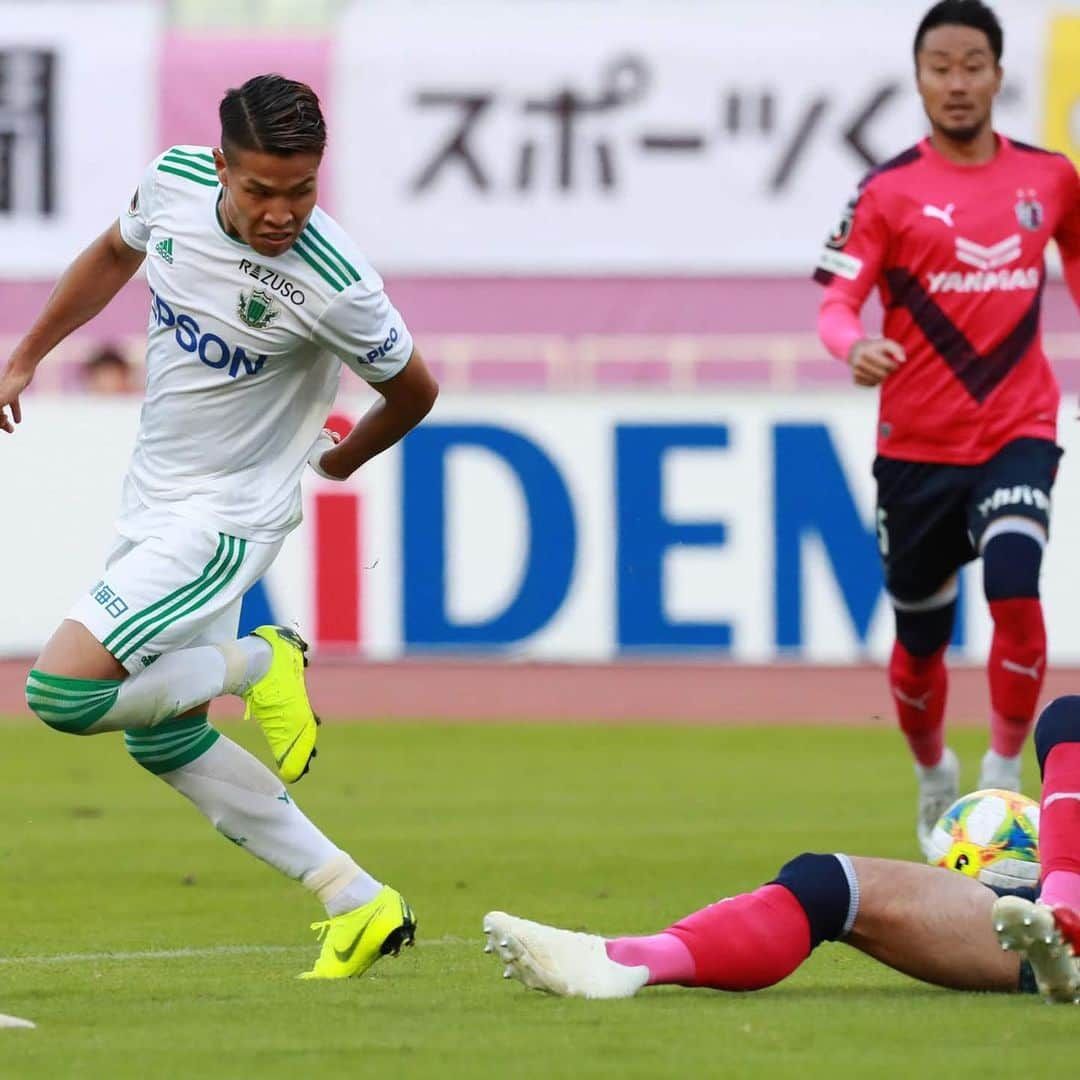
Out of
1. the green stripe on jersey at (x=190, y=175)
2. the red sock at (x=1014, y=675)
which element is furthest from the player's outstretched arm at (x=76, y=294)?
the red sock at (x=1014, y=675)

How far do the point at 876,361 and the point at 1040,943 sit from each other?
2.82m

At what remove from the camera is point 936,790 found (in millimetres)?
8766

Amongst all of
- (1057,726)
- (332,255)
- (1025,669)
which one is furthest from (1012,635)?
(1057,726)

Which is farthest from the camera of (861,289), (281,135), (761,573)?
(761,573)

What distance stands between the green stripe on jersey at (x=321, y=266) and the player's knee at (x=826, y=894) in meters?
1.78

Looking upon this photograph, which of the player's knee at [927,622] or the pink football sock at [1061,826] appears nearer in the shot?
the pink football sock at [1061,826]

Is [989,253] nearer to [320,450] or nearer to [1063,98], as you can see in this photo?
[320,450]

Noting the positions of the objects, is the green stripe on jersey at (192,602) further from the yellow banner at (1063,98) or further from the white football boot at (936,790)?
the yellow banner at (1063,98)

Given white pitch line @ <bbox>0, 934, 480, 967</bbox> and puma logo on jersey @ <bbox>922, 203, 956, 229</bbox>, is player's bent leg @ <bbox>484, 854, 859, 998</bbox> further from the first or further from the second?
puma logo on jersey @ <bbox>922, 203, 956, 229</bbox>

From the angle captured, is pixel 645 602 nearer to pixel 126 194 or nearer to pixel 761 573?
pixel 761 573

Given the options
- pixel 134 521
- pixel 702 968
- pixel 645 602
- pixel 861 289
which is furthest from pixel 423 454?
pixel 702 968

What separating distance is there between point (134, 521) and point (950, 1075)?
259 cm

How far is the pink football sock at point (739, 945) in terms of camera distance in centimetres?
494

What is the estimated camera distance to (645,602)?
14.9 meters
